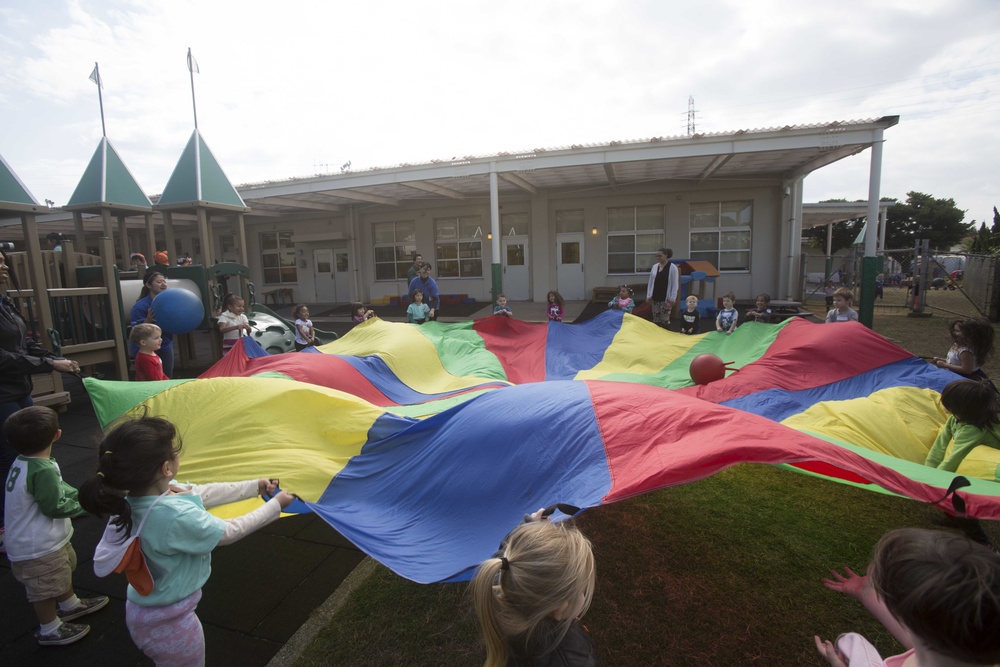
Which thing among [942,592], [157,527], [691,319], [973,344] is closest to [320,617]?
[157,527]

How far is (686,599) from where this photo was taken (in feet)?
7.50

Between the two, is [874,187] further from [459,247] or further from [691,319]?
[459,247]

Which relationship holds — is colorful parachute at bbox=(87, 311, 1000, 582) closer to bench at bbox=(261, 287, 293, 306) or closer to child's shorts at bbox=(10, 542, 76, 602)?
child's shorts at bbox=(10, 542, 76, 602)

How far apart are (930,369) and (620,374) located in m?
2.21

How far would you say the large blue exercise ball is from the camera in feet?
17.5

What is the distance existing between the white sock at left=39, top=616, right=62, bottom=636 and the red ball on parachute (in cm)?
404

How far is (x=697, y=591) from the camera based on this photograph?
233cm

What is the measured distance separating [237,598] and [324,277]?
48.8 ft

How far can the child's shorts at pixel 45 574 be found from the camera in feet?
6.61

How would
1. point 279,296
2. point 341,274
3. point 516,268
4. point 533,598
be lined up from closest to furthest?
point 533,598, point 516,268, point 341,274, point 279,296

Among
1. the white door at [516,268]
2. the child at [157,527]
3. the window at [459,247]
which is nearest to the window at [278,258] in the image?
the window at [459,247]

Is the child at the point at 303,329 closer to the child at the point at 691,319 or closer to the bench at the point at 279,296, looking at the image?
the child at the point at 691,319

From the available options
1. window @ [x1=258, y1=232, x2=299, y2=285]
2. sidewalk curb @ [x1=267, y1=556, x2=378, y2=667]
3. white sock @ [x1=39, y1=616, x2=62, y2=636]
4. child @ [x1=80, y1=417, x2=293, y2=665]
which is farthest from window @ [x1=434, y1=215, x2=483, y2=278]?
child @ [x1=80, y1=417, x2=293, y2=665]

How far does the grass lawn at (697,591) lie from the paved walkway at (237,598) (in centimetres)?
24
